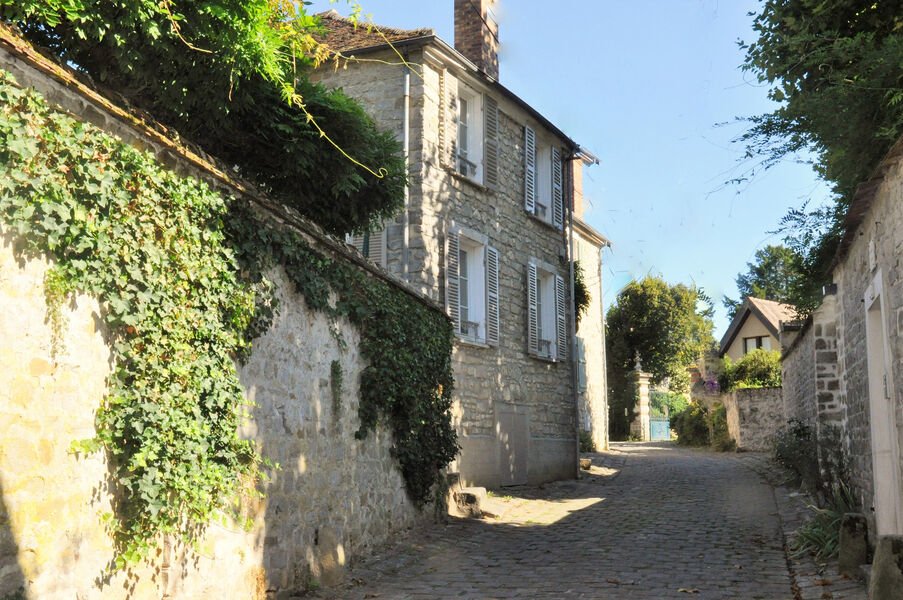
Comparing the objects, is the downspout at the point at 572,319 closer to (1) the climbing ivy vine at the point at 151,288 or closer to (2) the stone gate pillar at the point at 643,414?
(1) the climbing ivy vine at the point at 151,288

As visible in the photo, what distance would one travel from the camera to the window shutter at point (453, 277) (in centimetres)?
1319

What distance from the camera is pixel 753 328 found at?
126ft

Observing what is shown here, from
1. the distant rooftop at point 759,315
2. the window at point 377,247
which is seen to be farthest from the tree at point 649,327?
the window at point 377,247

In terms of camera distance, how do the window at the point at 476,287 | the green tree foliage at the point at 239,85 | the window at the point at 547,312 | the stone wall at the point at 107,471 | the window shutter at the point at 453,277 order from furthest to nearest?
the window at the point at 547,312
the window at the point at 476,287
the window shutter at the point at 453,277
the green tree foliage at the point at 239,85
the stone wall at the point at 107,471

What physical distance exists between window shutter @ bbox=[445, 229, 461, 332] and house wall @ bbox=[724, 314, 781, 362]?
26.8 metres

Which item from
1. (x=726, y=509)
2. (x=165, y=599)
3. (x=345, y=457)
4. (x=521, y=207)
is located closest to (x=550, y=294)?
(x=521, y=207)

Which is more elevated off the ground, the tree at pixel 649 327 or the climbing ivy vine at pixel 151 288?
the tree at pixel 649 327

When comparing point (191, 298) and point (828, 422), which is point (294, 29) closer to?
point (191, 298)

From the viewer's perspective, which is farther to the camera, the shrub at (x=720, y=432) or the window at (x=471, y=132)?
the shrub at (x=720, y=432)

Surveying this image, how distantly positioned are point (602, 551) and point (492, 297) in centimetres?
645

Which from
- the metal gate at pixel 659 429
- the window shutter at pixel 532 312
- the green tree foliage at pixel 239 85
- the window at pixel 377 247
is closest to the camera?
the green tree foliage at pixel 239 85

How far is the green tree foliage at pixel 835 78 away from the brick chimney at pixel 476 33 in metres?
6.83

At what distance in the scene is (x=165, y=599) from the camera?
4.87 m

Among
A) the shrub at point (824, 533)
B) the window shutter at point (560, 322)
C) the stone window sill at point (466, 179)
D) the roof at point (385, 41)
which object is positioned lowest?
the shrub at point (824, 533)
